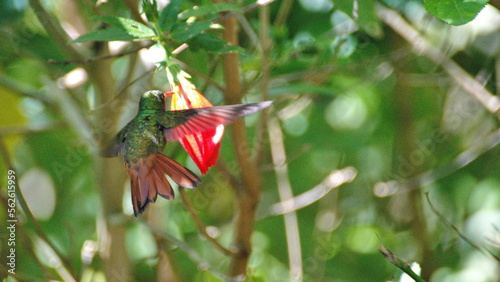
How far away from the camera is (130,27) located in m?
0.91

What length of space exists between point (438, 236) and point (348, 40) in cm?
83

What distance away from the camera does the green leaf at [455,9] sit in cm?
92

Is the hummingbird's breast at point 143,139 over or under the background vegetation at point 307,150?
over

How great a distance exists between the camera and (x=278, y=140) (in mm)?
1867

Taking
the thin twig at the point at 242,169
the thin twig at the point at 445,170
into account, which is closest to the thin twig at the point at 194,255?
the thin twig at the point at 242,169

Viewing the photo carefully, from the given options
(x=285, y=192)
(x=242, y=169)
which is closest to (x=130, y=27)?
(x=242, y=169)

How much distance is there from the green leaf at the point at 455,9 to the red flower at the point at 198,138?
0.40 meters

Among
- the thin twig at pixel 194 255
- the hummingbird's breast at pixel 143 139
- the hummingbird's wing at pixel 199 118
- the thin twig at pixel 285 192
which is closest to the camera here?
the hummingbird's wing at pixel 199 118

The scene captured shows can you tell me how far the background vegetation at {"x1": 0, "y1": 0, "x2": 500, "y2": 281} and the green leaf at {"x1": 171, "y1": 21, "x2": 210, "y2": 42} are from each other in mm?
566

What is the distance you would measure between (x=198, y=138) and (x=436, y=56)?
1128 mm

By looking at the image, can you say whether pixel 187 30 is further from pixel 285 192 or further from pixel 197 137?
pixel 285 192

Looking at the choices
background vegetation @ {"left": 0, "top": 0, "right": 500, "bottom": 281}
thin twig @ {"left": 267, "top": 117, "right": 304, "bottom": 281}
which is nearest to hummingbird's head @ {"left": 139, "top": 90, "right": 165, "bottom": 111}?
background vegetation @ {"left": 0, "top": 0, "right": 500, "bottom": 281}

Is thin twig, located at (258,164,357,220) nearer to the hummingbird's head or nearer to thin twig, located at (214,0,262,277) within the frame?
thin twig, located at (214,0,262,277)

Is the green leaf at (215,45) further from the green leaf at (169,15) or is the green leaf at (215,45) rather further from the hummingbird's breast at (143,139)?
the hummingbird's breast at (143,139)
